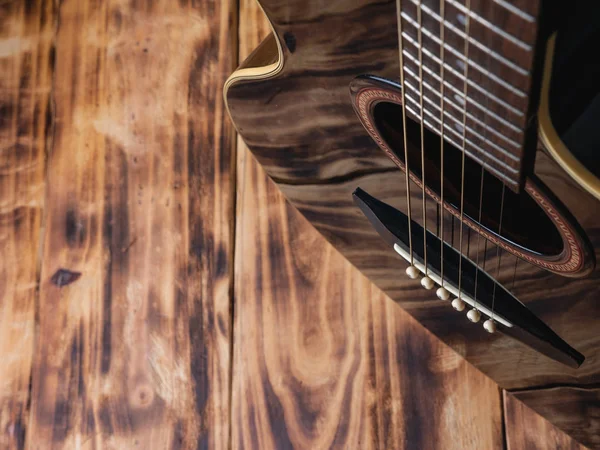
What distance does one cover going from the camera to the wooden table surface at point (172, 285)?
78 cm

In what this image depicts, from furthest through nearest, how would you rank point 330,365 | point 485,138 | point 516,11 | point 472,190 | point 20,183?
point 20,183 < point 330,365 < point 472,190 < point 485,138 < point 516,11

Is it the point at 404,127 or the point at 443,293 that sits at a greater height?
the point at 404,127

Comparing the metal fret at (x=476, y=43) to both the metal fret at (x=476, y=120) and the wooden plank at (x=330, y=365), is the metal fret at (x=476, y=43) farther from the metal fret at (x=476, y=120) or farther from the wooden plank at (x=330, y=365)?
the wooden plank at (x=330, y=365)

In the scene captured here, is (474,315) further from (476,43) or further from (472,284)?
(476,43)

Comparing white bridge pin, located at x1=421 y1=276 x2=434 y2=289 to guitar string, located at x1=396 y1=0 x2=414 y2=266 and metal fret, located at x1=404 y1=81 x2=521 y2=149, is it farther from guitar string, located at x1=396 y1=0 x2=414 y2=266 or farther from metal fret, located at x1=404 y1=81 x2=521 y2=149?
metal fret, located at x1=404 y1=81 x2=521 y2=149

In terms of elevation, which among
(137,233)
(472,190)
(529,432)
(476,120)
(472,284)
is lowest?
(529,432)

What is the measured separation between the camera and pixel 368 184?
2.11 feet

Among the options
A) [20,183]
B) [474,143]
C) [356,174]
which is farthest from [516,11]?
[20,183]

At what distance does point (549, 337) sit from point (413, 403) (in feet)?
0.71

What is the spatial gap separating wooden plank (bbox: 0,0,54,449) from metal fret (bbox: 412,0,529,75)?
656mm

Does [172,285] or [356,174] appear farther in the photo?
[172,285]

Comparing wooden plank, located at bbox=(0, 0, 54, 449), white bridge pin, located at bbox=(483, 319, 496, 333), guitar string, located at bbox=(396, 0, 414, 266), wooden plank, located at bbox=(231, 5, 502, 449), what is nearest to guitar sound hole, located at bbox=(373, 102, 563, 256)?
guitar string, located at bbox=(396, 0, 414, 266)

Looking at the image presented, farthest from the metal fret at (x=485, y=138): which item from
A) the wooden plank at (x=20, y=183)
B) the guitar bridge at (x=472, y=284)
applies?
the wooden plank at (x=20, y=183)

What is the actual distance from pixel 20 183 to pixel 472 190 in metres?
A: 0.63
